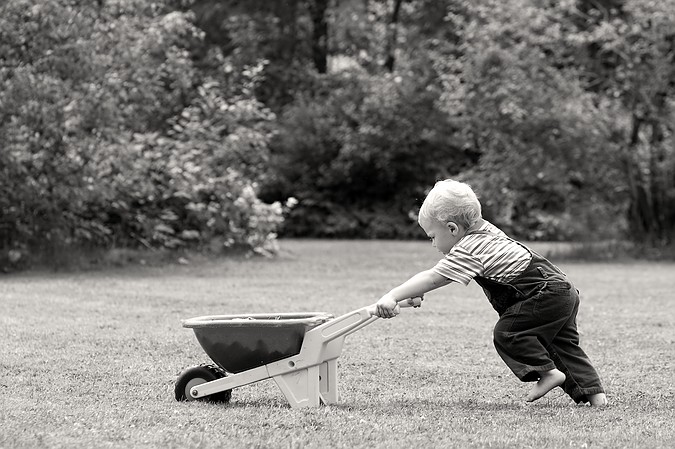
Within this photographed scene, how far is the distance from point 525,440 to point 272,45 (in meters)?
23.4

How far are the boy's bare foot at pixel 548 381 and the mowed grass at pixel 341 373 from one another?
0.40 feet

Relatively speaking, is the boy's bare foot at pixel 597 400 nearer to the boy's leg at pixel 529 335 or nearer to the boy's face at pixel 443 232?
the boy's leg at pixel 529 335

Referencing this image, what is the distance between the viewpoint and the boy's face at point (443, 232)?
210 inches

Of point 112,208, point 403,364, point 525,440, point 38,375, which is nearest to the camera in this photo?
point 525,440

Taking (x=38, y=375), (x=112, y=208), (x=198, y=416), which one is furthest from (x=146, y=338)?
(x=112, y=208)

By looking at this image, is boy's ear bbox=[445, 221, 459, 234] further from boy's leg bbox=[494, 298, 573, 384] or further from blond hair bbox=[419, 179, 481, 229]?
boy's leg bbox=[494, 298, 573, 384]

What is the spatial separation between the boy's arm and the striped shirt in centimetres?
4

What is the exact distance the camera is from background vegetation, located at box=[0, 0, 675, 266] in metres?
12.8

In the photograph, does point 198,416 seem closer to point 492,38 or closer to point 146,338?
point 146,338

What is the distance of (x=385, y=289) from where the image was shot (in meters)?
12.0

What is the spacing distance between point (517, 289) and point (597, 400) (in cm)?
69

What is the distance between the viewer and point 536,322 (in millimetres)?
5387

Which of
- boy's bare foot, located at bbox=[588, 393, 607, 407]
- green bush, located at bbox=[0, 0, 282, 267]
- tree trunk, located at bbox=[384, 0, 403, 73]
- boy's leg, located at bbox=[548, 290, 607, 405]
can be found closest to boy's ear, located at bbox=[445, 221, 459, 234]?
boy's leg, located at bbox=[548, 290, 607, 405]

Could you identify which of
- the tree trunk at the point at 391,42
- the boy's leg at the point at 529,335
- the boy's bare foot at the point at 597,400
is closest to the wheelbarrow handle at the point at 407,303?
the boy's leg at the point at 529,335
